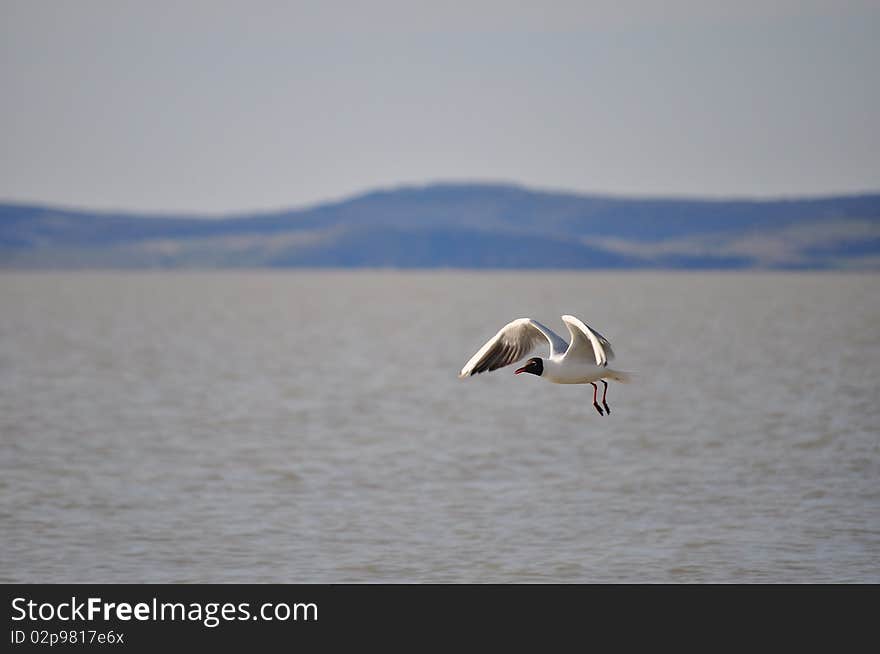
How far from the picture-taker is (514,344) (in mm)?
17641

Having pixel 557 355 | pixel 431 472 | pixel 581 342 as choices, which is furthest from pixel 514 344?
pixel 431 472

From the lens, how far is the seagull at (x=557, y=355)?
1588cm

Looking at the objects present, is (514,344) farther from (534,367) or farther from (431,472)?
(431,472)

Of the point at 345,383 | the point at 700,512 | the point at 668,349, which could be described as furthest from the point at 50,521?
the point at 668,349

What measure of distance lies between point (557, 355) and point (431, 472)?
63.5ft

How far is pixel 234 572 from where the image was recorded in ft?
82.8

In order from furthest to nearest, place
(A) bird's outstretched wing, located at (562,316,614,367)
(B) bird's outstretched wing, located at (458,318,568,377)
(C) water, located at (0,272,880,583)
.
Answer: (C) water, located at (0,272,880,583) < (B) bird's outstretched wing, located at (458,318,568,377) < (A) bird's outstretched wing, located at (562,316,614,367)

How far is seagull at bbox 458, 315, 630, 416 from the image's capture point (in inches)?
625

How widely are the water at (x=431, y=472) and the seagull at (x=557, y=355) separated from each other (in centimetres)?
834

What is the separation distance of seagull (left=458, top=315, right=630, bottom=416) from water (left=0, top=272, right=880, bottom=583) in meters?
8.34

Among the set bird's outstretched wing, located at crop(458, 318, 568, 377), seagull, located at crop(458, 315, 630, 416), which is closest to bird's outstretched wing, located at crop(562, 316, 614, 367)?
seagull, located at crop(458, 315, 630, 416)

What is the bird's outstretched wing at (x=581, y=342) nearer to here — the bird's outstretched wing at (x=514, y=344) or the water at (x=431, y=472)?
the bird's outstretched wing at (x=514, y=344)

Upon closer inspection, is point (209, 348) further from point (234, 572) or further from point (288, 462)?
point (234, 572)

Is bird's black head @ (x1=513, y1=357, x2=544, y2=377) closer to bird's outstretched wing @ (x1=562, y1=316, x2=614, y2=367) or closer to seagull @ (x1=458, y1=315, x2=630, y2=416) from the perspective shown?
seagull @ (x1=458, y1=315, x2=630, y2=416)
